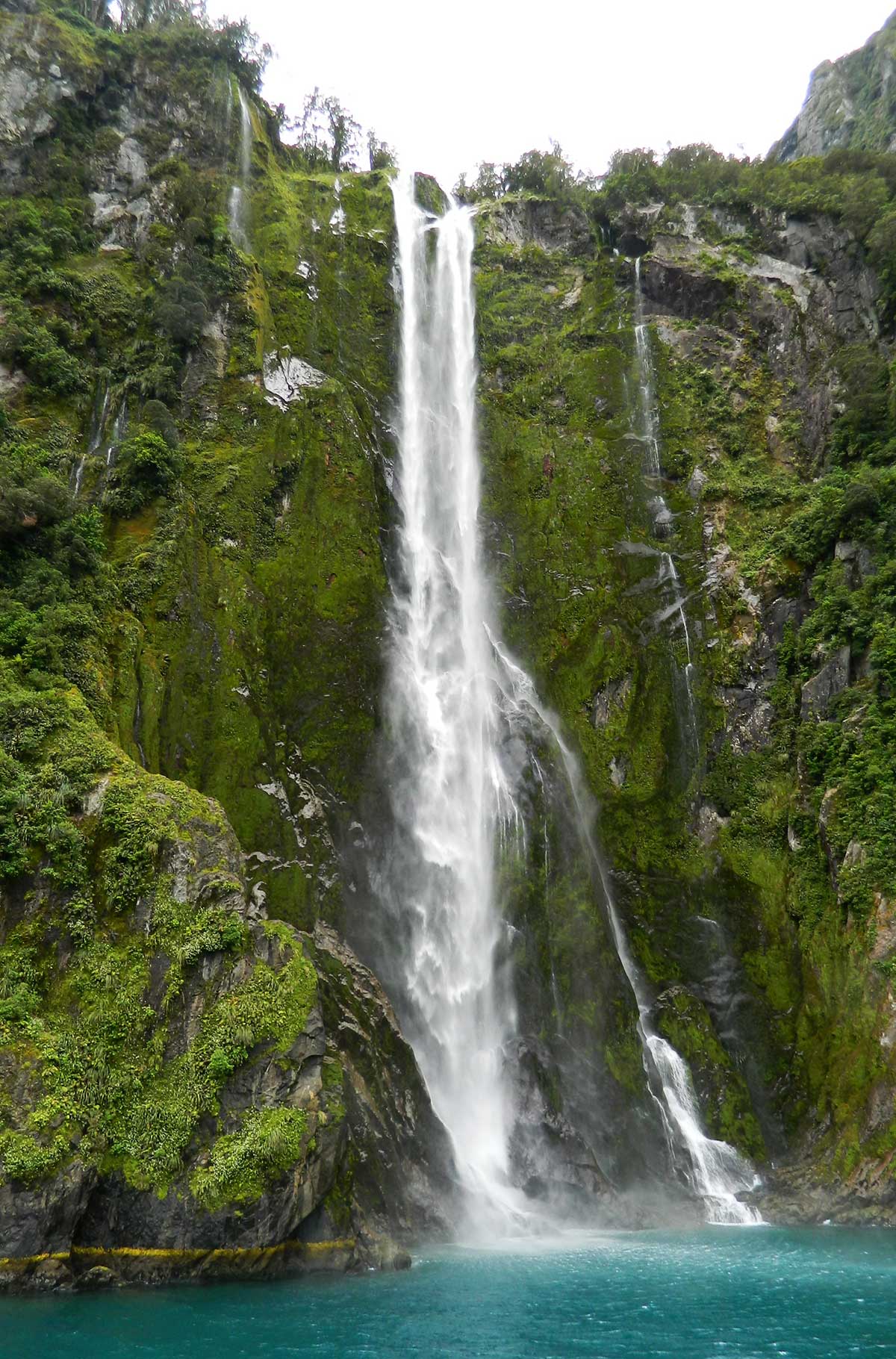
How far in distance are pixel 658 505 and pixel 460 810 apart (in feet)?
40.0

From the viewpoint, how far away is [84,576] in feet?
62.8

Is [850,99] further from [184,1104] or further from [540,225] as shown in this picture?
[184,1104]

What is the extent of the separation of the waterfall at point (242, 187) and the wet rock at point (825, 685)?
23.0 meters

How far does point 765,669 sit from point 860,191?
18844 millimetres

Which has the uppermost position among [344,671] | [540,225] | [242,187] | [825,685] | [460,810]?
[540,225]

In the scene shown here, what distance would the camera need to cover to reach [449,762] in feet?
75.2

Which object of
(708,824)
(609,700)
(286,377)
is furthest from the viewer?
(286,377)

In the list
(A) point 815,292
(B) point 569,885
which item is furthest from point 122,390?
(A) point 815,292

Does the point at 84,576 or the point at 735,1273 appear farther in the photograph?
the point at 84,576

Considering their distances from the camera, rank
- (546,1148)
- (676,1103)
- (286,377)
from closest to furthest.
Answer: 1. (546,1148)
2. (676,1103)
3. (286,377)

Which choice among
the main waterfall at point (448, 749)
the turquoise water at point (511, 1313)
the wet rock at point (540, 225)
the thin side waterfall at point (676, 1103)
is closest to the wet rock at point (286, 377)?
the main waterfall at point (448, 749)

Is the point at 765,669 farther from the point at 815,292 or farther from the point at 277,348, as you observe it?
the point at 277,348

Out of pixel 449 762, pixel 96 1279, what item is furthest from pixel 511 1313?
pixel 449 762

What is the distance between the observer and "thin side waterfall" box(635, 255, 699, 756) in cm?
2453
